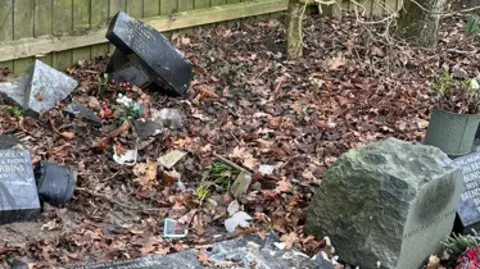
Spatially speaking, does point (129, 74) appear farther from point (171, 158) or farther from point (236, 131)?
point (171, 158)

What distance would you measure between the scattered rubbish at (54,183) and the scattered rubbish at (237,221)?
3.28 feet

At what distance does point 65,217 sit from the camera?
4914 mm

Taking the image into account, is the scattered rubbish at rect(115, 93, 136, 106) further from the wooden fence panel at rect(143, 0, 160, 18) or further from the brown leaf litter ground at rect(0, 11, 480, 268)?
the wooden fence panel at rect(143, 0, 160, 18)

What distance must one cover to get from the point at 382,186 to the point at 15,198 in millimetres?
2126

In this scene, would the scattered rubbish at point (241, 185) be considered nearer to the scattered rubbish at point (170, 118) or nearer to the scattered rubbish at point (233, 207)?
the scattered rubbish at point (233, 207)

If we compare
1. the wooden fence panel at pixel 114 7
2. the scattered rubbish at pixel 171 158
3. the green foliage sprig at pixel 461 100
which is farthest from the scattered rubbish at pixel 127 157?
the green foliage sprig at pixel 461 100

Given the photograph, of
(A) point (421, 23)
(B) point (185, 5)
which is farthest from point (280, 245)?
(A) point (421, 23)

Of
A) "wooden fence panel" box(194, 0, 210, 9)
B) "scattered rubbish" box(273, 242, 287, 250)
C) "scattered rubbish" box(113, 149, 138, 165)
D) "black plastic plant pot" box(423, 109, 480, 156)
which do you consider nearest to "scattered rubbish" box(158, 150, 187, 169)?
"scattered rubbish" box(113, 149, 138, 165)

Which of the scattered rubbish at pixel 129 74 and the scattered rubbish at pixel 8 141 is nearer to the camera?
the scattered rubbish at pixel 8 141

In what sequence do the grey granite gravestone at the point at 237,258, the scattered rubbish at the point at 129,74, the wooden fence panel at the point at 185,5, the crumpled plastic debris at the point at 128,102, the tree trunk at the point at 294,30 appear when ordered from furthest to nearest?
1. the wooden fence panel at the point at 185,5
2. the tree trunk at the point at 294,30
3. the scattered rubbish at the point at 129,74
4. the crumpled plastic debris at the point at 128,102
5. the grey granite gravestone at the point at 237,258

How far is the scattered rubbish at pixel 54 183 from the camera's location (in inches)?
196

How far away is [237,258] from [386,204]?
2.94 ft

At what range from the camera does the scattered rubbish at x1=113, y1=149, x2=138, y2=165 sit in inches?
220

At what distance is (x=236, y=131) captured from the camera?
20.6 ft
